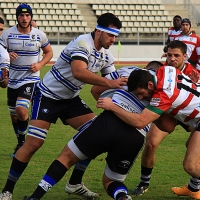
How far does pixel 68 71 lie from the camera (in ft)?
21.6

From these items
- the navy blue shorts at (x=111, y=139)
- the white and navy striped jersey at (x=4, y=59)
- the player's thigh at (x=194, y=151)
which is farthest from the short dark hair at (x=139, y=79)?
the white and navy striped jersey at (x=4, y=59)

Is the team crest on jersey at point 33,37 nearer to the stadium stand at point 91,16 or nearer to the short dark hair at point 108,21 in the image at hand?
the short dark hair at point 108,21

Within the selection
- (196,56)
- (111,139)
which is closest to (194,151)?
(111,139)

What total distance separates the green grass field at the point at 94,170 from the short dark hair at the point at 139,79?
5.24ft

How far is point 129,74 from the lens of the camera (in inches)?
236

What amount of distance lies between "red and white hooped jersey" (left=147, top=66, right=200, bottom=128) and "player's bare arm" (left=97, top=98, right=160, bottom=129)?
0.06m

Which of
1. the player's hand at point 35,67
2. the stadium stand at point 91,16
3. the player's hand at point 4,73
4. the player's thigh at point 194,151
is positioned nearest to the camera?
the player's thigh at point 194,151

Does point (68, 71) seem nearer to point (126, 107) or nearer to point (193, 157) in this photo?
point (126, 107)

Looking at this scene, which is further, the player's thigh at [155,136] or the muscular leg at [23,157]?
the player's thigh at [155,136]

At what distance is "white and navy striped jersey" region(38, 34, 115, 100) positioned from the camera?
253 inches

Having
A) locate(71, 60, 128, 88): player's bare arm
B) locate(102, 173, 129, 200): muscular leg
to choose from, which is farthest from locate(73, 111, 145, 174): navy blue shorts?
locate(71, 60, 128, 88): player's bare arm

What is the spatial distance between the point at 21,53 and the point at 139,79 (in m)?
4.06

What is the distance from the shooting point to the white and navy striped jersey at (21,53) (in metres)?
9.16

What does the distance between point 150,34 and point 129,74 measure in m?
34.1
